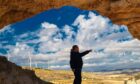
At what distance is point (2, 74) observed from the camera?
76.4ft

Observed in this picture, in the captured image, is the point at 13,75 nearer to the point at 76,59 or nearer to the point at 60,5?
the point at 76,59

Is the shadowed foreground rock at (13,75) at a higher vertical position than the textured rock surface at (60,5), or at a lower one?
lower


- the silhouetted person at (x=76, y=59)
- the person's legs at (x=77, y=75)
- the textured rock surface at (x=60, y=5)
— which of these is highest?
the textured rock surface at (x=60, y=5)

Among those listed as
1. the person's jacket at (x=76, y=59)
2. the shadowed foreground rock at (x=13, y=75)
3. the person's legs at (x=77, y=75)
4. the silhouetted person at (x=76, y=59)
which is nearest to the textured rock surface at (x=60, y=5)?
the shadowed foreground rock at (x=13, y=75)

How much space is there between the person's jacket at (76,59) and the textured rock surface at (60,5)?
19.4 feet

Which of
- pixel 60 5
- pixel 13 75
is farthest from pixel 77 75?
pixel 60 5

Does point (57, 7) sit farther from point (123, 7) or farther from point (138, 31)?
point (138, 31)

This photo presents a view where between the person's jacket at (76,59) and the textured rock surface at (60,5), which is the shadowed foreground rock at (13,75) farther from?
the textured rock surface at (60,5)

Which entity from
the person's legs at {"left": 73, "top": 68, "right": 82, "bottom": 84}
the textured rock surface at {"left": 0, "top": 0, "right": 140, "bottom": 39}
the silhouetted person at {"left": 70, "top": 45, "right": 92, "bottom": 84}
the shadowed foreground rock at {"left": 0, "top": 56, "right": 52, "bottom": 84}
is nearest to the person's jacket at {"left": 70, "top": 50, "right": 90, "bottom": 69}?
the silhouetted person at {"left": 70, "top": 45, "right": 92, "bottom": 84}

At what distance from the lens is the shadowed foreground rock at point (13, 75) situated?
915 inches

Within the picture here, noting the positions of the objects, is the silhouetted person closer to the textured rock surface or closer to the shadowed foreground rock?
the shadowed foreground rock

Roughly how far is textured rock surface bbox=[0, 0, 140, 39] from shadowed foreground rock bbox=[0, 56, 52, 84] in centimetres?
402

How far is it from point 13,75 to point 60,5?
268 inches

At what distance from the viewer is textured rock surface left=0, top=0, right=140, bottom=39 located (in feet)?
85.9
